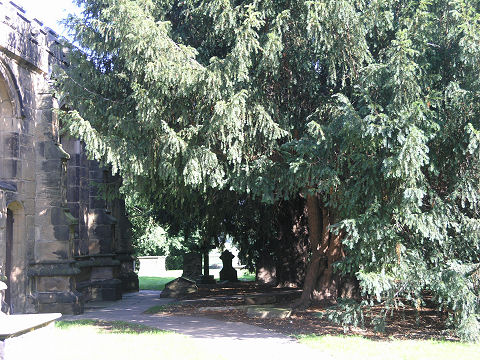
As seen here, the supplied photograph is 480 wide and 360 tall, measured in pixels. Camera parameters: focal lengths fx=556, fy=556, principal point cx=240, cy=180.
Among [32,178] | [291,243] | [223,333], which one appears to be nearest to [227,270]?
[291,243]

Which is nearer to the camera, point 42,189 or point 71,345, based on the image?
point 71,345

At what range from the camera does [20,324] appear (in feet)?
17.6

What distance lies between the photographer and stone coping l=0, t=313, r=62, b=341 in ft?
16.1

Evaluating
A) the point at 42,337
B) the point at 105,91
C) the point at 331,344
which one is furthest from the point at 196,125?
the point at 42,337

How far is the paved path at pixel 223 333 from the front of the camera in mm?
8578

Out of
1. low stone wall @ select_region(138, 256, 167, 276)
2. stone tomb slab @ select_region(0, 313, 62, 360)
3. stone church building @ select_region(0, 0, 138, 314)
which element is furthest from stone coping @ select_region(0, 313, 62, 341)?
low stone wall @ select_region(138, 256, 167, 276)

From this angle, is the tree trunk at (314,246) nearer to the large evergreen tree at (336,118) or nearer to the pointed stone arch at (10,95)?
the large evergreen tree at (336,118)

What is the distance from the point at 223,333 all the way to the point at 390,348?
3169 millimetres

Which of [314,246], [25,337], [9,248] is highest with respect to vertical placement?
[9,248]

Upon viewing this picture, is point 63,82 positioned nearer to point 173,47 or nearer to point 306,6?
point 173,47

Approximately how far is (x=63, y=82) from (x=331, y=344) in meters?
7.06

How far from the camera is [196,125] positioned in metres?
10.2

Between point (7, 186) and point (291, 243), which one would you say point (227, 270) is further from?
point (7, 186)

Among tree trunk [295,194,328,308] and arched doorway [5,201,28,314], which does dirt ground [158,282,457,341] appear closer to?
tree trunk [295,194,328,308]
